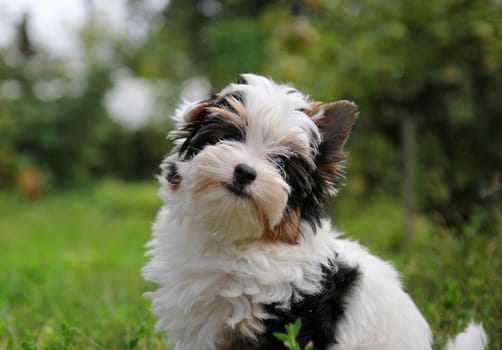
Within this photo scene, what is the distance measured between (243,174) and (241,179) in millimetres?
27

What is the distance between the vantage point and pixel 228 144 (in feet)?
10.00

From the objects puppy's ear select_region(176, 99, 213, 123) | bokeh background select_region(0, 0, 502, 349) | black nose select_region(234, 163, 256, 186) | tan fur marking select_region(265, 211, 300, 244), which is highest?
puppy's ear select_region(176, 99, 213, 123)

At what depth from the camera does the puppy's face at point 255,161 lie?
9.71ft

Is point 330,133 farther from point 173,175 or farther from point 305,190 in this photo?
point 173,175

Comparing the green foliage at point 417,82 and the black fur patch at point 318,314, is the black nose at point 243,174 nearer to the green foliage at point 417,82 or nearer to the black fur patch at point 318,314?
the black fur patch at point 318,314

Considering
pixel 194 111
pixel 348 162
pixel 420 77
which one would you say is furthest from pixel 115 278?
pixel 194 111

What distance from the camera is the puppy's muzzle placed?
9.57 feet

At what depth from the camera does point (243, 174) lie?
9.61 feet

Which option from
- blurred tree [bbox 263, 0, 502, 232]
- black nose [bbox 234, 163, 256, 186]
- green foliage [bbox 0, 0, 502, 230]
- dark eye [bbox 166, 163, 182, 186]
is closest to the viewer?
black nose [bbox 234, 163, 256, 186]

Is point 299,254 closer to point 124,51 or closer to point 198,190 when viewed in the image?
point 198,190

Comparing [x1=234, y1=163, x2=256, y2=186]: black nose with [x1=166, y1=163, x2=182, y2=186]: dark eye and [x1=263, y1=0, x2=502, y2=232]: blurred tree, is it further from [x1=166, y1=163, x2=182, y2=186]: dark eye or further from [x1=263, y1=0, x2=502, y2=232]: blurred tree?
[x1=263, y1=0, x2=502, y2=232]: blurred tree

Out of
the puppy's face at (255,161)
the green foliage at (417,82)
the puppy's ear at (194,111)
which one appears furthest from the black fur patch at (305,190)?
the green foliage at (417,82)

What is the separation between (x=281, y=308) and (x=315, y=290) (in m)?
0.21

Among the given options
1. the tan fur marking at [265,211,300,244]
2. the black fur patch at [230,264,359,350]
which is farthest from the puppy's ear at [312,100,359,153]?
the black fur patch at [230,264,359,350]
